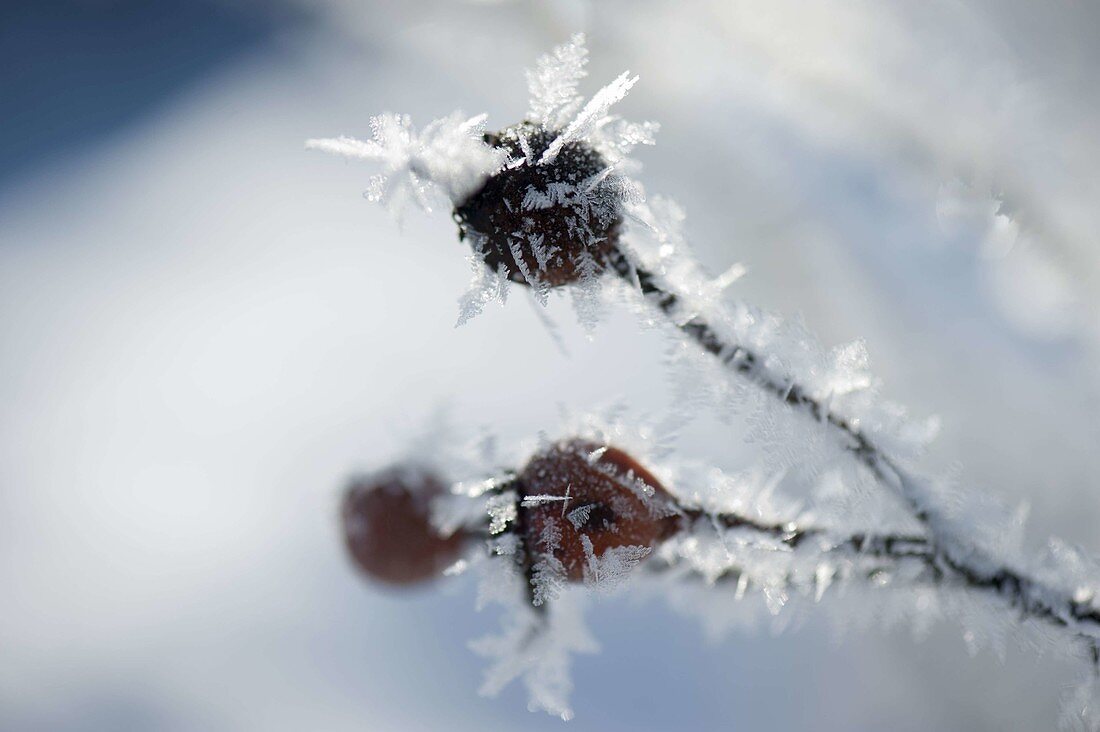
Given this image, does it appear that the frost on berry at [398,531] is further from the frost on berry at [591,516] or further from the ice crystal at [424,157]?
the ice crystal at [424,157]

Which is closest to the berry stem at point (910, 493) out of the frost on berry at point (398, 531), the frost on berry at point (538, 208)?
the frost on berry at point (538, 208)

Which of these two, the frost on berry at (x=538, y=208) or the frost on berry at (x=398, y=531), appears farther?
the frost on berry at (x=398, y=531)

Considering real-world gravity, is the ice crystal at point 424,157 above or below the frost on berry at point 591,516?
above

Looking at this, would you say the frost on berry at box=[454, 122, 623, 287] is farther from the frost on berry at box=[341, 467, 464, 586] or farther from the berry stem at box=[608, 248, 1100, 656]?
the frost on berry at box=[341, 467, 464, 586]

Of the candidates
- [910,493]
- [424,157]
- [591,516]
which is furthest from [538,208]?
[910,493]

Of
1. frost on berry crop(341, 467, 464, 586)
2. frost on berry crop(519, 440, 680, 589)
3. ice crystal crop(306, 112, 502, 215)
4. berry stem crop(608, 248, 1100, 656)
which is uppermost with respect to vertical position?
berry stem crop(608, 248, 1100, 656)

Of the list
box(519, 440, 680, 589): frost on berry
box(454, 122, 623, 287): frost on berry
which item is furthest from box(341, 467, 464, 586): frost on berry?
box(454, 122, 623, 287): frost on berry

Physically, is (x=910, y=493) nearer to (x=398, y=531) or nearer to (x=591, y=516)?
(x=591, y=516)
